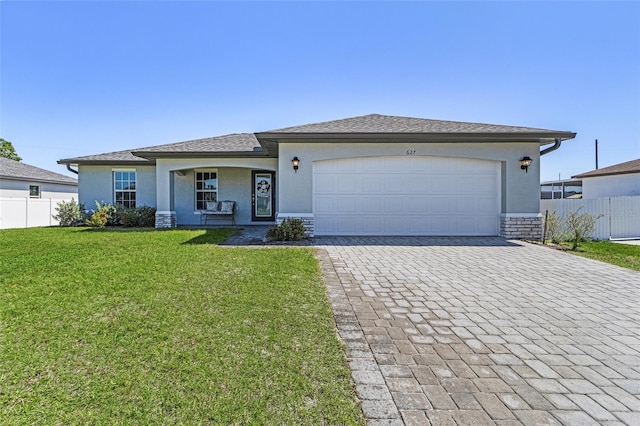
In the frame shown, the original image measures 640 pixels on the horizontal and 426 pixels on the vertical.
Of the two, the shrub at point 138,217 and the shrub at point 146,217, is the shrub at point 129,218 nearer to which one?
the shrub at point 138,217

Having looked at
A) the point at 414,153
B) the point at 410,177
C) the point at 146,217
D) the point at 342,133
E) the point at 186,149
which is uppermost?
the point at 186,149

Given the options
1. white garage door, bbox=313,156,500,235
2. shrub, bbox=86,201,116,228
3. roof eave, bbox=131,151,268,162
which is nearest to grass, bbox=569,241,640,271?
white garage door, bbox=313,156,500,235

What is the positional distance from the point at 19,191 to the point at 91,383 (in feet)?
68.7

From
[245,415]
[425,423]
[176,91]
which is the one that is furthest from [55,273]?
[176,91]

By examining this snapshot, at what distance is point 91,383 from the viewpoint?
2.12 metres

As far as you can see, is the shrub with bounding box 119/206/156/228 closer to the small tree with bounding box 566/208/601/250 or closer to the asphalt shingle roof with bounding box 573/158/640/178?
the small tree with bounding box 566/208/601/250

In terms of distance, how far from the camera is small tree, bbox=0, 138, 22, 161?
113 feet

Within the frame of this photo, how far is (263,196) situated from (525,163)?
9.73 metres

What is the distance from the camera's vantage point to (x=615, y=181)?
17.3 metres

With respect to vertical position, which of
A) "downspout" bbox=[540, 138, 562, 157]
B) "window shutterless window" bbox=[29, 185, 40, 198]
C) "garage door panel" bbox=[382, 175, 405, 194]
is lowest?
"garage door panel" bbox=[382, 175, 405, 194]

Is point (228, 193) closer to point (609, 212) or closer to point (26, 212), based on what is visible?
point (26, 212)

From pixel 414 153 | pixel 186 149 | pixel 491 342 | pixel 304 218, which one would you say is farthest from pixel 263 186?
pixel 491 342

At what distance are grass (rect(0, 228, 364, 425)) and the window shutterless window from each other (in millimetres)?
17070

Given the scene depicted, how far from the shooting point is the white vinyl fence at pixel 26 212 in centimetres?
1354
